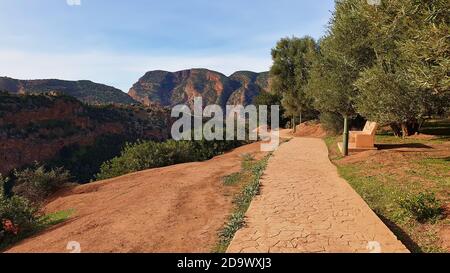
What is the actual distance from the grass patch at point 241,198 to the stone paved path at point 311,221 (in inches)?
9.6

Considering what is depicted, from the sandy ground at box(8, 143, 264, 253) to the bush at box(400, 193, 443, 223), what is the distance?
4502mm

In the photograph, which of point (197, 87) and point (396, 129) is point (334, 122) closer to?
point (396, 129)

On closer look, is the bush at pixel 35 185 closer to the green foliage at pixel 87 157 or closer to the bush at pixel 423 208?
the bush at pixel 423 208

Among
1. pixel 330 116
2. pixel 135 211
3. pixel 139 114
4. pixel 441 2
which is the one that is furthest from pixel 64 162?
pixel 441 2

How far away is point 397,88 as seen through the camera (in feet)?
37.9

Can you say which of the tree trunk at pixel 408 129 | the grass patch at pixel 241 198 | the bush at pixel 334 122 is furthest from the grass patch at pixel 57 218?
the bush at pixel 334 122

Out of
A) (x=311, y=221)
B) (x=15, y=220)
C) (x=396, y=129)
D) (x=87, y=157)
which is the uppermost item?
(x=396, y=129)

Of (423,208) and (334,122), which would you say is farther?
(334,122)

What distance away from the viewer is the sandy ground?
7082mm

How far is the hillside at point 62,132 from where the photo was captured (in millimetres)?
41031

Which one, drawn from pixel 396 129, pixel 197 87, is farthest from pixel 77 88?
pixel 396 129

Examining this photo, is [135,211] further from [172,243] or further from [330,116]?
[330,116]

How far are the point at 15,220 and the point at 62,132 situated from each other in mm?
39832

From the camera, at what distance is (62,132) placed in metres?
46.8
